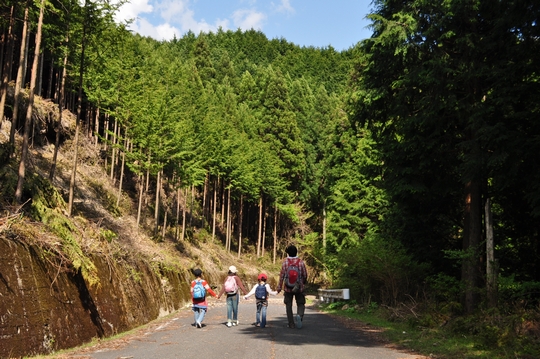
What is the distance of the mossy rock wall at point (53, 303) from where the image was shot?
25.9 ft

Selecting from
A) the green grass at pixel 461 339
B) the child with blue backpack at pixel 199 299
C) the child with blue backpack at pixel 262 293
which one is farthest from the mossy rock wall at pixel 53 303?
the green grass at pixel 461 339

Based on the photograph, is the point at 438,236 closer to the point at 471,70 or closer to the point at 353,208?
the point at 471,70

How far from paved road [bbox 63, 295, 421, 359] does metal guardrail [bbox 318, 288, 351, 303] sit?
815 centimetres

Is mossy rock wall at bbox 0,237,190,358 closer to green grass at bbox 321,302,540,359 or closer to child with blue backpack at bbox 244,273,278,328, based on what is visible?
child with blue backpack at bbox 244,273,278,328

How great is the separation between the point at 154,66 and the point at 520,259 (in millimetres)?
46022

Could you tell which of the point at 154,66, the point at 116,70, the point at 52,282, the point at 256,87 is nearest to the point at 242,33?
the point at 256,87

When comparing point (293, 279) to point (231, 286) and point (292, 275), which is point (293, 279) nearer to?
point (292, 275)

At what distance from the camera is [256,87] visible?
78062 mm

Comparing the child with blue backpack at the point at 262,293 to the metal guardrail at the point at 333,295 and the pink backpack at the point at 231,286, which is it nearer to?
the pink backpack at the point at 231,286

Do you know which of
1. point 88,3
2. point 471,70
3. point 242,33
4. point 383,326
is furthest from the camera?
point 242,33

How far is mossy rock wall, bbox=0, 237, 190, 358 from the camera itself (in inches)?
310

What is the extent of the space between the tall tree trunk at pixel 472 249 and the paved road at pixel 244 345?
3.17m

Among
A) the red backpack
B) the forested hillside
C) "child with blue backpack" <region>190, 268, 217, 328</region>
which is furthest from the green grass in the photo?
"child with blue backpack" <region>190, 268, 217, 328</region>

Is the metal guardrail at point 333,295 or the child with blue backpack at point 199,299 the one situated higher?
the child with blue backpack at point 199,299
